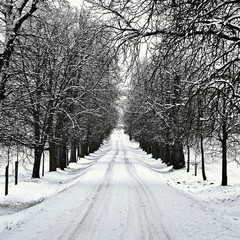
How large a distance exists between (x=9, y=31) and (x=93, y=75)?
50.9ft

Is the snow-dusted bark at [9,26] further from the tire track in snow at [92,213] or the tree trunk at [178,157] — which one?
the tree trunk at [178,157]

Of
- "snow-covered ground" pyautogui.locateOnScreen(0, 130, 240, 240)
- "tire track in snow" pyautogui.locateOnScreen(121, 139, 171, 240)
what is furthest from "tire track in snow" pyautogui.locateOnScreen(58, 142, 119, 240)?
"tire track in snow" pyautogui.locateOnScreen(121, 139, 171, 240)

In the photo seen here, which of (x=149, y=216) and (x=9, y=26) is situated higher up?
(x=9, y=26)

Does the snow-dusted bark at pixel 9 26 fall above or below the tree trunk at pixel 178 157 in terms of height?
above

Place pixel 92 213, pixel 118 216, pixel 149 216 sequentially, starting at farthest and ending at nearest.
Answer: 1. pixel 92 213
2. pixel 149 216
3. pixel 118 216

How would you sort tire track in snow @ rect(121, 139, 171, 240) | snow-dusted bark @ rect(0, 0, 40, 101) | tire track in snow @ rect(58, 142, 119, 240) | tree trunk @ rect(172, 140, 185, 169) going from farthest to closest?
tree trunk @ rect(172, 140, 185, 169) < snow-dusted bark @ rect(0, 0, 40, 101) < tire track in snow @ rect(58, 142, 119, 240) < tire track in snow @ rect(121, 139, 171, 240)

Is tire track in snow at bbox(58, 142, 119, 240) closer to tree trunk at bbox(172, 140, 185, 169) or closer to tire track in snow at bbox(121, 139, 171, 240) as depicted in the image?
tire track in snow at bbox(121, 139, 171, 240)

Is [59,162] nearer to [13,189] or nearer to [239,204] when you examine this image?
[13,189]

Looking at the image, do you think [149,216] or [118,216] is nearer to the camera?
[118,216]

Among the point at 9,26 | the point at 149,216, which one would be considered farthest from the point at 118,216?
the point at 9,26

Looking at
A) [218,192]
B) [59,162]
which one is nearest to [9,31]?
[218,192]

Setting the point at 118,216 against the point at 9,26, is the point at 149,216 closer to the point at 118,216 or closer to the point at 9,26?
the point at 118,216

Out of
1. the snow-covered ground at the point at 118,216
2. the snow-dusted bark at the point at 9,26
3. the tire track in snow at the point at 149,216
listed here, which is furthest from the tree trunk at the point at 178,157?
the snow-dusted bark at the point at 9,26

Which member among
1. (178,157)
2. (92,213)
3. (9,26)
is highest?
(9,26)
